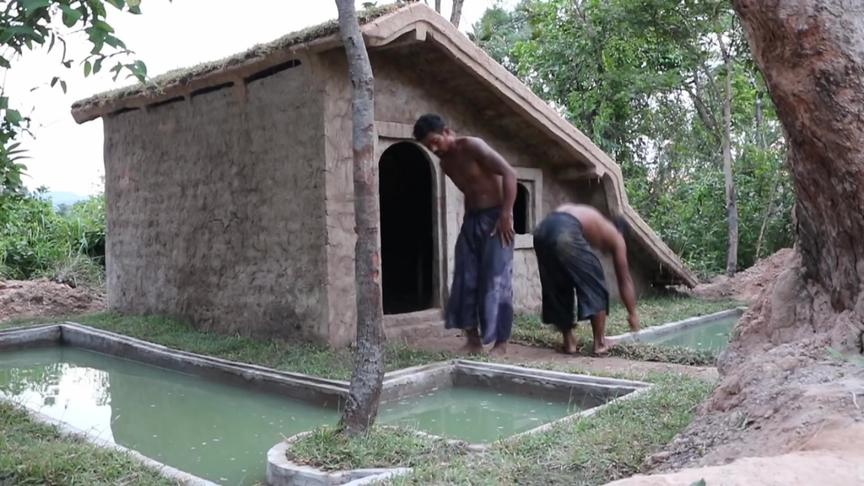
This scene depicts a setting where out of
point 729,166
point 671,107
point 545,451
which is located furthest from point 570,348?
point 671,107

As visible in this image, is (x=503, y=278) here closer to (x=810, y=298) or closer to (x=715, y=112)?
(x=810, y=298)

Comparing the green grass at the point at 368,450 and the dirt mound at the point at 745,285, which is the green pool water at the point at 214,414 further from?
the dirt mound at the point at 745,285

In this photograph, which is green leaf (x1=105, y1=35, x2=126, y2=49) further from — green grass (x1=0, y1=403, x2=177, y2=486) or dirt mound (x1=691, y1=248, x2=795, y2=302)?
dirt mound (x1=691, y1=248, x2=795, y2=302)

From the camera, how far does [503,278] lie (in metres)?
6.60

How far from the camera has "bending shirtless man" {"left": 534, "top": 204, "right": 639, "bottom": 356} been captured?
6.58 meters

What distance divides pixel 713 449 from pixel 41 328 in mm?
7968

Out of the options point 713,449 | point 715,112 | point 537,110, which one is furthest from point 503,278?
point 715,112

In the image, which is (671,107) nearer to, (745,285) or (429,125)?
(745,285)

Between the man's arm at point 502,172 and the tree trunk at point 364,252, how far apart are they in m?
2.55

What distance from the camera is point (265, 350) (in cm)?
669

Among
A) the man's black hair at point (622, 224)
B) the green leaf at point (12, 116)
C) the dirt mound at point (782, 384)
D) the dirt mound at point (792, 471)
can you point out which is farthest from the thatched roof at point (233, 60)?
the dirt mound at point (792, 471)

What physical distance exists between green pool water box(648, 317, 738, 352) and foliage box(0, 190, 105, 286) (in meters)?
8.80

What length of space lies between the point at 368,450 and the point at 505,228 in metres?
3.12

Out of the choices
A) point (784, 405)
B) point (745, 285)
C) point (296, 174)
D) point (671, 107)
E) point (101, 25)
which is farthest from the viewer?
point (671, 107)
